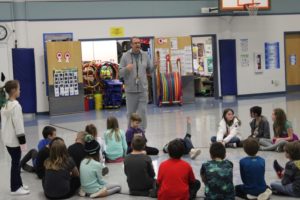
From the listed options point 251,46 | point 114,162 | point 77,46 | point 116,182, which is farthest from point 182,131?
point 251,46

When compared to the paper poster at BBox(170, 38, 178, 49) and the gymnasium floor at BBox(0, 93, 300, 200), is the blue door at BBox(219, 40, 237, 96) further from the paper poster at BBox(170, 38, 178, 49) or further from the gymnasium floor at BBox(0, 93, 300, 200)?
the paper poster at BBox(170, 38, 178, 49)

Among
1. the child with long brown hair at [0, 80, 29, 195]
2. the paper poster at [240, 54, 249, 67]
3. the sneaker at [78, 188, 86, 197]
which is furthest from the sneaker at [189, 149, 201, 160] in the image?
the paper poster at [240, 54, 249, 67]

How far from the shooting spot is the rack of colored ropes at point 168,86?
683 inches

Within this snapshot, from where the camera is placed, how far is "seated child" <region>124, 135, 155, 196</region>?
6.00 metres

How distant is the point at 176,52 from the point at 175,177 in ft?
41.6

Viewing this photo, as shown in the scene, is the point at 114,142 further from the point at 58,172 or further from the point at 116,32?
the point at 116,32

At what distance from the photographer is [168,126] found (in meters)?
12.1

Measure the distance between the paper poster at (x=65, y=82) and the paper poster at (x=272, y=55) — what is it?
7931mm

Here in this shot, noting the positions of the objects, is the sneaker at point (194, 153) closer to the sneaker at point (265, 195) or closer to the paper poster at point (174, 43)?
the sneaker at point (265, 195)

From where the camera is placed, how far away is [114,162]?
813cm

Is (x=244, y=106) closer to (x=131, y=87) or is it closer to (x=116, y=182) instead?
(x=131, y=87)

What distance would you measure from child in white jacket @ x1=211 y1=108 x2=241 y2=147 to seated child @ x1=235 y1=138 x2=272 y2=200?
3.07 metres

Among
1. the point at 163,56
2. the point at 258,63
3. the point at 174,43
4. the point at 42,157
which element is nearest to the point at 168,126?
the point at 42,157

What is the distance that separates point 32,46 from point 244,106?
7.27 metres
